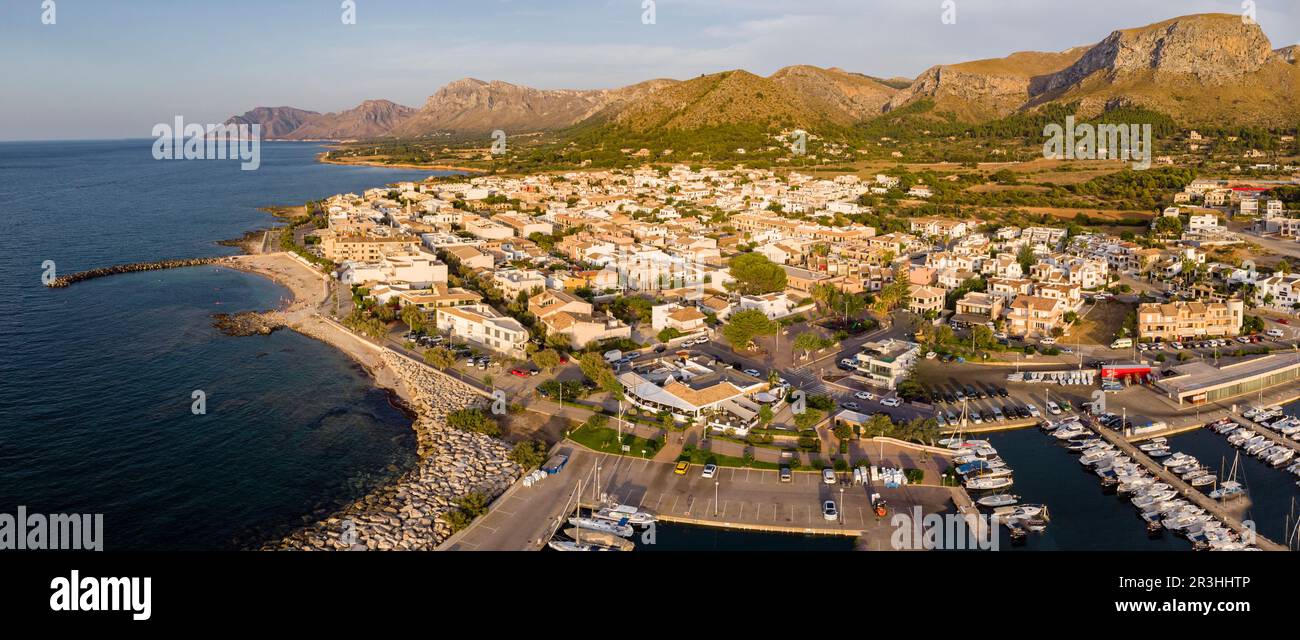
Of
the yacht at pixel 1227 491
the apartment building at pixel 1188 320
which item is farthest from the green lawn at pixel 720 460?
the apartment building at pixel 1188 320

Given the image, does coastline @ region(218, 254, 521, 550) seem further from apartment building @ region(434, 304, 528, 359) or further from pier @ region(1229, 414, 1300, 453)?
pier @ region(1229, 414, 1300, 453)

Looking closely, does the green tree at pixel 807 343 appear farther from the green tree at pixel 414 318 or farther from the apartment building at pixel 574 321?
the green tree at pixel 414 318

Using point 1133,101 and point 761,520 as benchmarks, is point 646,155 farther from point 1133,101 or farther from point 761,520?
point 761,520

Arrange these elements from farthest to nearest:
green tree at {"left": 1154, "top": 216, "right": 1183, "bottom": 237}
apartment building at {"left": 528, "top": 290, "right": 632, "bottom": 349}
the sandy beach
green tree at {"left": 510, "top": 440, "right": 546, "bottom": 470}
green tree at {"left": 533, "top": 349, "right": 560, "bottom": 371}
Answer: green tree at {"left": 1154, "top": 216, "right": 1183, "bottom": 237} < apartment building at {"left": 528, "top": 290, "right": 632, "bottom": 349} < the sandy beach < green tree at {"left": 533, "top": 349, "right": 560, "bottom": 371} < green tree at {"left": 510, "top": 440, "right": 546, "bottom": 470}

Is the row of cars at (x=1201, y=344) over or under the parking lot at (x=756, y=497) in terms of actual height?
over

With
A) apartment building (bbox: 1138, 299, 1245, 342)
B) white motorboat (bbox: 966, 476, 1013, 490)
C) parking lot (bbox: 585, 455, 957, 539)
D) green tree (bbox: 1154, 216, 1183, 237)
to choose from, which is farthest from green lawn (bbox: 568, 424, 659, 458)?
green tree (bbox: 1154, 216, 1183, 237)

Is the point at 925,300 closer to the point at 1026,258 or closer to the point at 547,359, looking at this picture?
the point at 1026,258

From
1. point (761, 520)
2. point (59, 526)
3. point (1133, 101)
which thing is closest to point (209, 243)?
point (59, 526)
